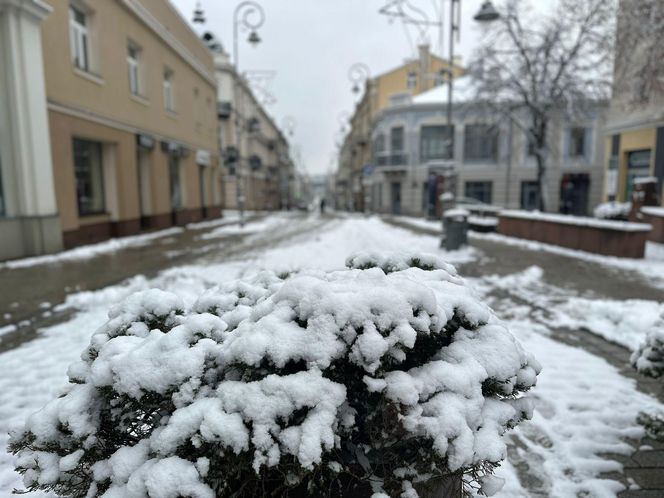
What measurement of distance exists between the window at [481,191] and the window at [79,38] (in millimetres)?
26837

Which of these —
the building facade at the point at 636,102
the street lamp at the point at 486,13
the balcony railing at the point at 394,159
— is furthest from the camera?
the balcony railing at the point at 394,159

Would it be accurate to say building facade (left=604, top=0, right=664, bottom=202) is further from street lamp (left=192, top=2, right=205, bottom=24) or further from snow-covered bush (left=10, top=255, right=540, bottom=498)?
street lamp (left=192, top=2, right=205, bottom=24)

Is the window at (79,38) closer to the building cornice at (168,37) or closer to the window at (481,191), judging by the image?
the building cornice at (168,37)

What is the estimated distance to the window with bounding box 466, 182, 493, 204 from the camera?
33.8 m

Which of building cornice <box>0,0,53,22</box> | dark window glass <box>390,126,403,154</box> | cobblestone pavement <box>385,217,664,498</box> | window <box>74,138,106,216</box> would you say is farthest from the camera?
dark window glass <box>390,126,403,154</box>

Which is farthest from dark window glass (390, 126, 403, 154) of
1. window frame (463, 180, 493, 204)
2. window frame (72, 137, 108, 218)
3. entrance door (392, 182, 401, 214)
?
window frame (72, 137, 108, 218)

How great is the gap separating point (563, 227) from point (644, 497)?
442 inches

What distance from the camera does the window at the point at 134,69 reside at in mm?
16500

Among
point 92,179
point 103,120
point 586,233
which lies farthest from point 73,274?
point 586,233

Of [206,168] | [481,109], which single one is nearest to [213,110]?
[206,168]

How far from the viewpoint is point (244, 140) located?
4619cm

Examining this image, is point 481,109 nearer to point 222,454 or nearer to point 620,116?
point 620,116

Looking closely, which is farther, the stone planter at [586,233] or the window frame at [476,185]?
the window frame at [476,185]

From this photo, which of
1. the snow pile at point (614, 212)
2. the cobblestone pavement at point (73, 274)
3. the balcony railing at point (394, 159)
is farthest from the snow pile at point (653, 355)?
the balcony railing at point (394, 159)
